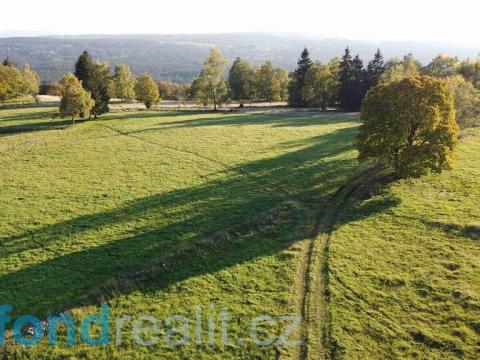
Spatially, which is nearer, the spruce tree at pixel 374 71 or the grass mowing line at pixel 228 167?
the grass mowing line at pixel 228 167

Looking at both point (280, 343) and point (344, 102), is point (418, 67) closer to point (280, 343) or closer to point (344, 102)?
point (344, 102)

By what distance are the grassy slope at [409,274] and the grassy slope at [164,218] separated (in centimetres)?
373

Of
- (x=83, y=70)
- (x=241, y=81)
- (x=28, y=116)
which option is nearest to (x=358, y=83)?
(x=241, y=81)

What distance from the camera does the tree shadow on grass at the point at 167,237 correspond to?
25938mm

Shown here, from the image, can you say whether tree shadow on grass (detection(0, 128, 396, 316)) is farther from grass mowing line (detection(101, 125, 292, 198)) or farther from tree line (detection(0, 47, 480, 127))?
tree line (detection(0, 47, 480, 127))

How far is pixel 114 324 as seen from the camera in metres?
22.5

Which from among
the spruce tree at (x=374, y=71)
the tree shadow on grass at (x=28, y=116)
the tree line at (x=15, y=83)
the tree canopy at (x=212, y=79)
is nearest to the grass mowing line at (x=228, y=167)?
the tree shadow on grass at (x=28, y=116)

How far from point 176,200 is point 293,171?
1461 centimetres

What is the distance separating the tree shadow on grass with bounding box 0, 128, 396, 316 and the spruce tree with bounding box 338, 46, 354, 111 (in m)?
49.5

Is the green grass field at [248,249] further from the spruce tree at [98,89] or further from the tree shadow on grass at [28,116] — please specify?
the tree shadow on grass at [28,116]

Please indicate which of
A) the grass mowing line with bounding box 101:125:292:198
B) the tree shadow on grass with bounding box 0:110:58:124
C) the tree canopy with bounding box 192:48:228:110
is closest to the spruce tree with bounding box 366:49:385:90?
the tree canopy with bounding box 192:48:228:110

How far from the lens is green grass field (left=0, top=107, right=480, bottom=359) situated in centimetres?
2144

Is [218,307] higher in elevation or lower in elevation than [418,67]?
lower

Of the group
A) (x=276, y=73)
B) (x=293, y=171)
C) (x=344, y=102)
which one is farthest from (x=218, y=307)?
(x=276, y=73)
